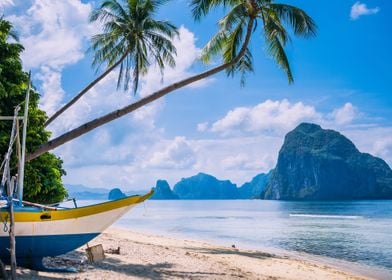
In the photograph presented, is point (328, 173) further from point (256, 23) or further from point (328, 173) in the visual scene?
point (256, 23)

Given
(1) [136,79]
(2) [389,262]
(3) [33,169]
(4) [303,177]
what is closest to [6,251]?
(3) [33,169]

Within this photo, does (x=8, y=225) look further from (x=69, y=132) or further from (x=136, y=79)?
(x=136, y=79)

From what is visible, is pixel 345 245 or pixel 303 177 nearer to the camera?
pixel 345 245

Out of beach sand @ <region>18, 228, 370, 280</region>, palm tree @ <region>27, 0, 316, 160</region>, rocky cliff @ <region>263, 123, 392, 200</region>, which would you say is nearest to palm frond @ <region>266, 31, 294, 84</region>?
palm tree @ <region>27, 0, 316, 160</region>

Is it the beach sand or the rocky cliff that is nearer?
the beach sand

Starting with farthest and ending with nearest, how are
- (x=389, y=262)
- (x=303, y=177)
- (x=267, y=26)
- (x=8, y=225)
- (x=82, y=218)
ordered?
(x=303, y=177)
(x=389, y=262)
(x=267, y=26)
(x=82, y=218)
(x=8, y=225)

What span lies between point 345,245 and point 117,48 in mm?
16587

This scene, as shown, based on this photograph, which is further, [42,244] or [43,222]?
[42,244]

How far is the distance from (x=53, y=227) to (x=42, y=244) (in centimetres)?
38

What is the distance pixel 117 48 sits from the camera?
16609 millimetres

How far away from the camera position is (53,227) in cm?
827

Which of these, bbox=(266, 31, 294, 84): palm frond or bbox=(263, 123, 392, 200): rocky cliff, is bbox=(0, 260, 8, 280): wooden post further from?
bbox=(263, 123, 392, 200): rocky cliff

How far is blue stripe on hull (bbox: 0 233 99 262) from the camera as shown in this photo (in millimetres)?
8070

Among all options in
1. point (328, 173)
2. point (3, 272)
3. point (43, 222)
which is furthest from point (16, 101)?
point (328, 173)
